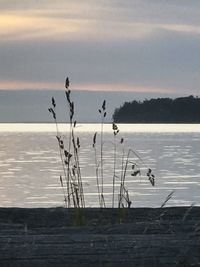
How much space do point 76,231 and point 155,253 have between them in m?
0.53

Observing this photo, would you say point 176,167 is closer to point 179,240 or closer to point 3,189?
point 3,189

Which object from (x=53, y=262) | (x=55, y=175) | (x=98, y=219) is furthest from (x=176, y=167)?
(x=53, y=262)

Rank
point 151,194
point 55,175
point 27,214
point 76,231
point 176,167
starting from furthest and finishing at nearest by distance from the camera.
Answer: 1. point 176,167
2. point 55,175
3. point 151,194
4. point 27,214
5. point 76,231

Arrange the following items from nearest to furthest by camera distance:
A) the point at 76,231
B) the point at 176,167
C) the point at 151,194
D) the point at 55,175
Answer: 1. the point at 76,231
2. the point at 151,194
3. the point at 55,175
4. the point at 176,167

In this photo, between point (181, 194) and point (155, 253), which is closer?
point (155, 253)

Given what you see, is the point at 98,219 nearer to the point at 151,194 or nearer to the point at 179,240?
the point at 179,240

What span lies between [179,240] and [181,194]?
650 inches

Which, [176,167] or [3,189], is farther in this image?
[176,167]

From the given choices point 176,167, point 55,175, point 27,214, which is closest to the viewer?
point 27,214

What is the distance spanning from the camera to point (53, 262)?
3.37 meters

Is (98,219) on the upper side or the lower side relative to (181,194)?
upper

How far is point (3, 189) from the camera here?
2086 cm

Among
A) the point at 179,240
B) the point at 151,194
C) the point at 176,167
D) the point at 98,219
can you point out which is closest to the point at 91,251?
the point at 179,240

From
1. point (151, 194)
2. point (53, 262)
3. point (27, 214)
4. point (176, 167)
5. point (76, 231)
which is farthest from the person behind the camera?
point (176, 167)
